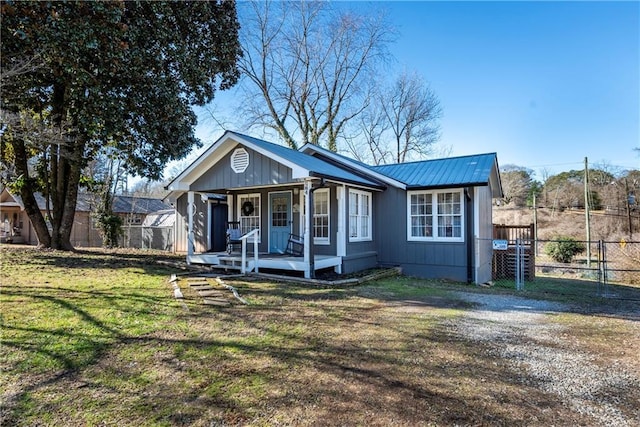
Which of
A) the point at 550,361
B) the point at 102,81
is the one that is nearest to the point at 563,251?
the point at 550,361

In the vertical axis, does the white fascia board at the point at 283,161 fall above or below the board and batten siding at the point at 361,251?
above

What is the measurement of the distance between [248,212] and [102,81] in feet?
19.2

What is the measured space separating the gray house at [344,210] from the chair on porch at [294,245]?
0.12ft

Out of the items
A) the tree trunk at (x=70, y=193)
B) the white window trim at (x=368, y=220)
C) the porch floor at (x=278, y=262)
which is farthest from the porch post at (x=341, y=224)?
the tree trunk at (x=70, y=193)

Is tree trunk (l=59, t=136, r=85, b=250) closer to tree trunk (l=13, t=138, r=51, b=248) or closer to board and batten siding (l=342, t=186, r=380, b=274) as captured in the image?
tree trunk (l=13, t=138, r=51, b=248)

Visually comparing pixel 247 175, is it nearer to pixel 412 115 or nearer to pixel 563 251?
pixel 563 251

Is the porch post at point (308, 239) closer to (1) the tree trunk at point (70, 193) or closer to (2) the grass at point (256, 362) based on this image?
(2) the grass at point (256, 362)

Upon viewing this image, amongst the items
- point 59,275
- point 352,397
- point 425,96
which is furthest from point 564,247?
point 59,275

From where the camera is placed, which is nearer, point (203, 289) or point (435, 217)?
point (203, 289)

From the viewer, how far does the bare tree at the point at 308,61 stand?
78.3ft

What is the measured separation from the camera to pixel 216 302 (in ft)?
21.2

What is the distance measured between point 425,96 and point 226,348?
29.5 m

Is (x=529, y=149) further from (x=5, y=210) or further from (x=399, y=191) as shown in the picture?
(x=5, y=210)

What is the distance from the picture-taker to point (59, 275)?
8.41 metres
